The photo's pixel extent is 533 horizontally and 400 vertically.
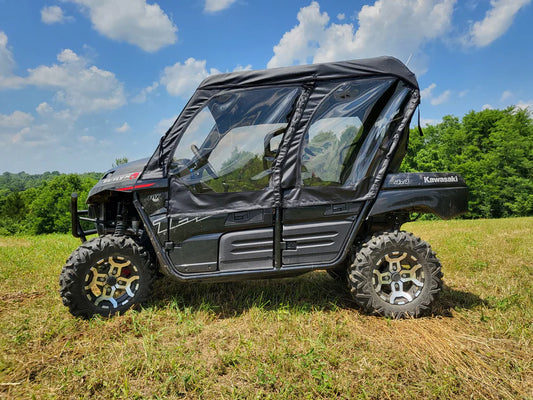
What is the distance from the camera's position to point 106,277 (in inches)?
129

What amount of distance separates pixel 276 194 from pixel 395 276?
1430 mm

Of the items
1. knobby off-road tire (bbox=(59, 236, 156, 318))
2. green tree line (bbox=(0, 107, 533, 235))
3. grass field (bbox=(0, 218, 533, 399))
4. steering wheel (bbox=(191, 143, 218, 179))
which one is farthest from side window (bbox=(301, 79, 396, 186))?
green tree line (bbox=(0, 107, 533, 235))

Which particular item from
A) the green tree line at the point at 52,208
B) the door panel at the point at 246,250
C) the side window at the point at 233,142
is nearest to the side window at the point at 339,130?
the side window at the point at 233,142

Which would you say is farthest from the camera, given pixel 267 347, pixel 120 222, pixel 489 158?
pixel 489 158

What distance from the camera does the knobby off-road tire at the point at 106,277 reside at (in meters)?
3.14

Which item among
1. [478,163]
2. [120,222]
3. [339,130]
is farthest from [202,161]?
[478,163]

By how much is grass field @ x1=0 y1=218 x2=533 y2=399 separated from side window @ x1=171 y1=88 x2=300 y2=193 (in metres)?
1.26

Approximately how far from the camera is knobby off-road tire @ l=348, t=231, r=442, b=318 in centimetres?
329

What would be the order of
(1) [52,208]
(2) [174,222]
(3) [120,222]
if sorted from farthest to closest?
(1) [52,208]
(3) [120,222]
(2) [174,222]

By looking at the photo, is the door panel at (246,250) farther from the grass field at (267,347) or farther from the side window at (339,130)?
the side window at (339,130)

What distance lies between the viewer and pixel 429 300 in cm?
331

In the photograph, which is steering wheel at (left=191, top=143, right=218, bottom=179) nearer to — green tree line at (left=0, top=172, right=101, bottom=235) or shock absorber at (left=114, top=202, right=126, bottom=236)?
shock absorber at (left=114, top=202, right=126, bottom=236)

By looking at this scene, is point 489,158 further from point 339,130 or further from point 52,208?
point 52,208

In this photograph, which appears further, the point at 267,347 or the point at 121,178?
the point at 121,178
